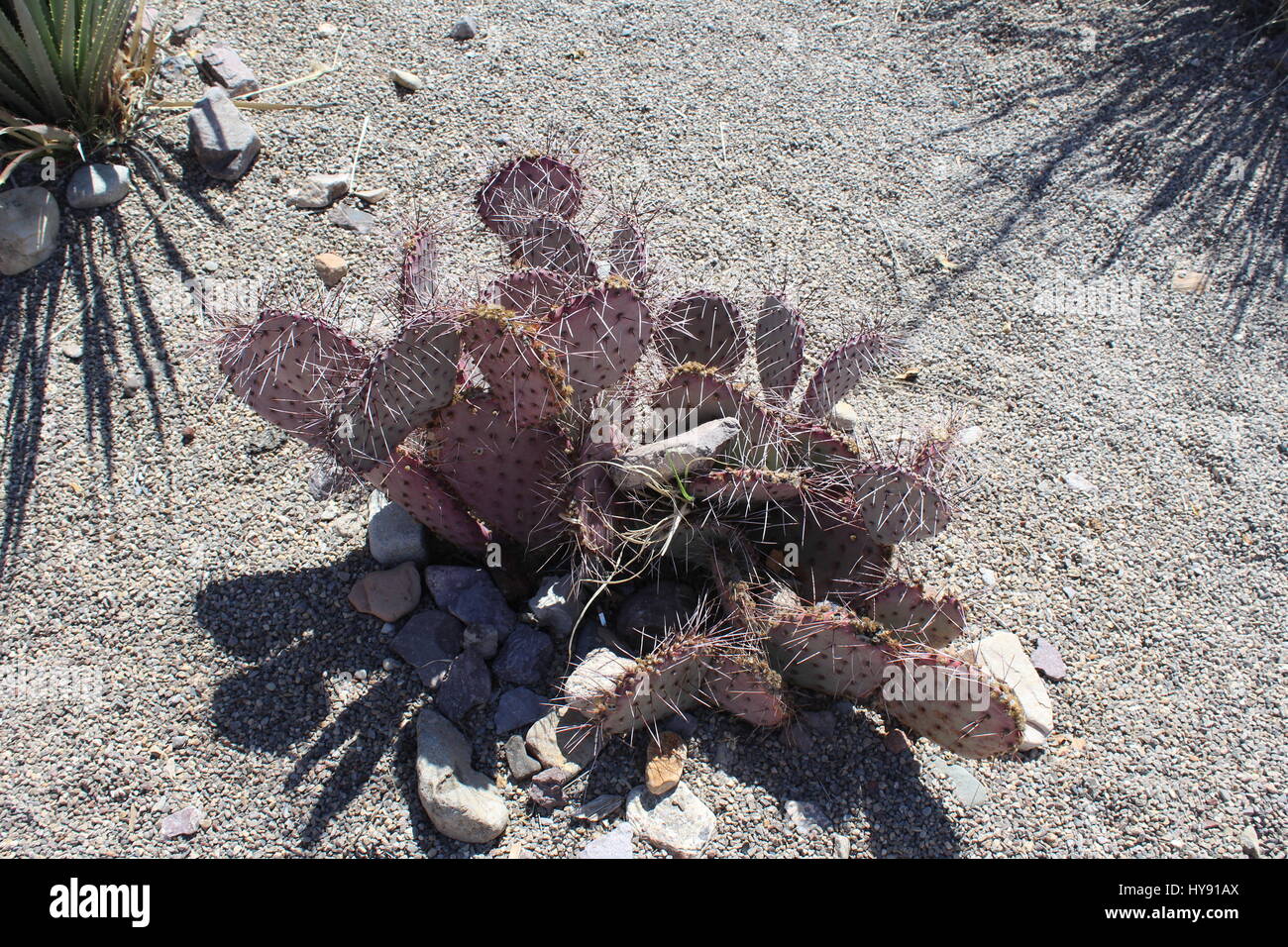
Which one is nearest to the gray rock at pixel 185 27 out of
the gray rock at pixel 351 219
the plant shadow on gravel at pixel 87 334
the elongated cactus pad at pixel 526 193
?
the plant shadow on gravel at pixel 87 334

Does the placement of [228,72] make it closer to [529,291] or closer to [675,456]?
[529,291]

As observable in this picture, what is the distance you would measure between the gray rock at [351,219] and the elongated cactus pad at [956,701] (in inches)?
96.7

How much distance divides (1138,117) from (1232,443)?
179 centimetres

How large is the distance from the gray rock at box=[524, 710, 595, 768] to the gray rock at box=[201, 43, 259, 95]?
9.76ft

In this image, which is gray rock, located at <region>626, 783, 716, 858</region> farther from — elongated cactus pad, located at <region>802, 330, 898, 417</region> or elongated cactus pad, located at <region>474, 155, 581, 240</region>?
elongated cactus pad, located at <region>474, 155, 581, 240</region>

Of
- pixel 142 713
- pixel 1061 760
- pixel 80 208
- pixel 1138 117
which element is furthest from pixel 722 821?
pixel 1138 117

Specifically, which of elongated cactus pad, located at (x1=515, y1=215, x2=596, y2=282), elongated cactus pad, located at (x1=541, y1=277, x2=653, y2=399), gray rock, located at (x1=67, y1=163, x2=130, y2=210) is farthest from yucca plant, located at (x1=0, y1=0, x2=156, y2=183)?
elongated cactus pad, located at (x1=541, y1=277, x2=653, y2=399)

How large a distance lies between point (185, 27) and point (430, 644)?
10.2 ft

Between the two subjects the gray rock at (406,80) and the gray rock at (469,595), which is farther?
the gray rock at (406,80)

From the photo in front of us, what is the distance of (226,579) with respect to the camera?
2.47 m

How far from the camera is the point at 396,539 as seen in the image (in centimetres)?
253

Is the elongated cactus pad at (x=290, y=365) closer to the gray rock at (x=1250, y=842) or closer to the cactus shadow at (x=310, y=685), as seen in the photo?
the cactus shadow at (x=310, y=685)

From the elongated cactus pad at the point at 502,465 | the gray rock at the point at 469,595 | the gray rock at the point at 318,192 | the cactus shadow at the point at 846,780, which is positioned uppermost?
the gray rock at the point at 318,192

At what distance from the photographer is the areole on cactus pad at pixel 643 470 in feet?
6.55
